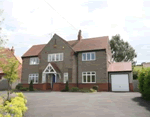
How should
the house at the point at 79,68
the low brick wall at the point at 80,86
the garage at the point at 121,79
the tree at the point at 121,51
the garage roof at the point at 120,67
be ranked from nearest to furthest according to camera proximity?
the garage at the point at 121,79 < the low brick wall at the point at 80,86 < the house at the point at 79,68 < the garage roof at the point at 120,67 < the tree at the point at 121,51

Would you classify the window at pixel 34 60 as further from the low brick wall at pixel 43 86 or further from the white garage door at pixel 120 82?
the white garage door at pixel 120 82

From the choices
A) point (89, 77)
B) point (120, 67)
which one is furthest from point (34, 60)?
point (120, 67)

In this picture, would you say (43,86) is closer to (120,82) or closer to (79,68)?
(79,68)

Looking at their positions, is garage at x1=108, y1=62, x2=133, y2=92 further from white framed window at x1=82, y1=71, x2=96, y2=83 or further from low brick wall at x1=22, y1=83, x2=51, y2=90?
low brick wall at x1=22, y1=83, x2=51, y2=90

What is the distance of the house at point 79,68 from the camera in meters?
22.4

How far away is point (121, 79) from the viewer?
73.3 ft

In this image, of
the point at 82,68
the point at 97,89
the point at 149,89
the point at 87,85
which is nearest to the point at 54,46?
the point at 82,68

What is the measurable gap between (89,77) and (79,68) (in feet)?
7.15

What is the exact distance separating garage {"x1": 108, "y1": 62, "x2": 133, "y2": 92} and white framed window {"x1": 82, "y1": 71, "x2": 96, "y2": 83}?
2399 millimetres

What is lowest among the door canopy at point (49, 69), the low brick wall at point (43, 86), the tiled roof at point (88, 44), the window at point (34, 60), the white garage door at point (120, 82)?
the low brick wall at point (43, 86)

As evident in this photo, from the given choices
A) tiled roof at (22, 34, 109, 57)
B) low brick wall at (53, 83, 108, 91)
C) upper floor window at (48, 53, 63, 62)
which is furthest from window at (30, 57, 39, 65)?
low brick wall at (53, 83, 108, 91)

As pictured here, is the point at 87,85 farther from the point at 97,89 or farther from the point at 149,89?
the point at 149,89

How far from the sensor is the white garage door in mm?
21922

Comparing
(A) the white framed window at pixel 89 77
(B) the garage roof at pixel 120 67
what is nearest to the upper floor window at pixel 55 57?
(A) the white framed window at pixel 89 77
